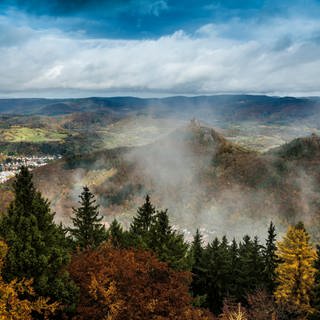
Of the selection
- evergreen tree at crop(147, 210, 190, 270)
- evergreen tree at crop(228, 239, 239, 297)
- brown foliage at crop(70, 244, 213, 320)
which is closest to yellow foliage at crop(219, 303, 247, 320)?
brown foliage at crop(70, 244, 213, 320)

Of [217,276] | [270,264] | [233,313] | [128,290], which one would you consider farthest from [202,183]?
[128,290]

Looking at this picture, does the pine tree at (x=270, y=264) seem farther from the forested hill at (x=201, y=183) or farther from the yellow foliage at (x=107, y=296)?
the forested hill at (x=201, y=183)

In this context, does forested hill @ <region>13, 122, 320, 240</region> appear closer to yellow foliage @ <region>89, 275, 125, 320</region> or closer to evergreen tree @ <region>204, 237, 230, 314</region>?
evergreen tree @ <region>204, 237, 230, 314</region>

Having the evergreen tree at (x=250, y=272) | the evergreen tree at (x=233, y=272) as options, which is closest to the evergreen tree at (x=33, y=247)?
the evergreen tree at (x=233, y=272)

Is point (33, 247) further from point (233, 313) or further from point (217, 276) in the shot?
point (217, 276)

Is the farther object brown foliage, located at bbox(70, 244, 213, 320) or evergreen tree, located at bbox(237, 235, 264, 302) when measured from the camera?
evergreen tree, located at bbox(237, 235, 264, 302)

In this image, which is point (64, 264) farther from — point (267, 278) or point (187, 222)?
point (187, 222)

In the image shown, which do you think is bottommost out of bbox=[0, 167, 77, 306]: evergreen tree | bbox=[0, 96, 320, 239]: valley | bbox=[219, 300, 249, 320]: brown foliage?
bbox=[0, 96, 320, 239]: valley
